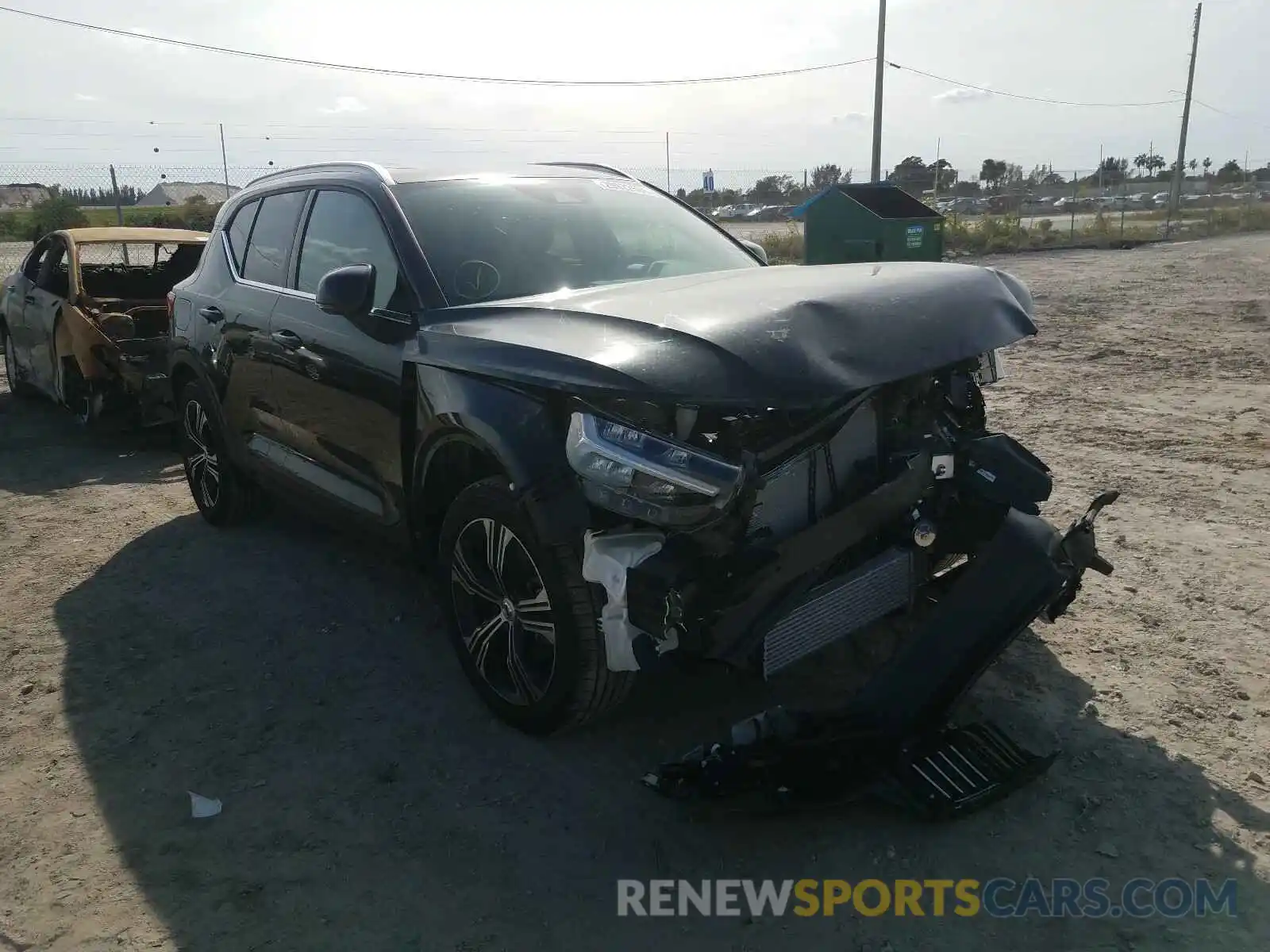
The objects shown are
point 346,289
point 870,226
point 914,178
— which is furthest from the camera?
point 914,178

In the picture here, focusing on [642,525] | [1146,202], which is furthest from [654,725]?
[1146,202]

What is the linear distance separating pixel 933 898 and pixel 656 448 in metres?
1.36

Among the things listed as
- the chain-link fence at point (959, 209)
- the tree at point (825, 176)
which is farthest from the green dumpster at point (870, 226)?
the tree at point (825, 176)

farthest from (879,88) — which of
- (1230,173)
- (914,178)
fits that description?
(1230,173)

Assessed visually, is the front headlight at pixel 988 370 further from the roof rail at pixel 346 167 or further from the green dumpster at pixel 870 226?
the green dumpster at pixel 870 226

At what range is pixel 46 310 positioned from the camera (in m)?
8.09

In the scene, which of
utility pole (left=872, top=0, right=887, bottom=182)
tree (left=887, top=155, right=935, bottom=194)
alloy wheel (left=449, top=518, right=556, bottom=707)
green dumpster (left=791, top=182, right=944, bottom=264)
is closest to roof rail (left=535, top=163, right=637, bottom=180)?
alloy wheel (left=449, top=518, right=556, bottom=707)

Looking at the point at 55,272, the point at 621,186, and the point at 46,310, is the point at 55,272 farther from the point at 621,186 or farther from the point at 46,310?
the point at 621,186

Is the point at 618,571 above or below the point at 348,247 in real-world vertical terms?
below

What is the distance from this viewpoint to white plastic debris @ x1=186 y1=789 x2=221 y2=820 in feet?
9.95

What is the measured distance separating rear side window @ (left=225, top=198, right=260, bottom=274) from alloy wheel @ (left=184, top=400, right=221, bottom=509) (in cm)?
85

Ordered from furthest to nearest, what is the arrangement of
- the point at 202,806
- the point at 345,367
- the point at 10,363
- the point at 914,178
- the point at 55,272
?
the point at 914,178 < the point at 10,363 < the point at 55,272 < the point at 345,367 < the point at 202,806

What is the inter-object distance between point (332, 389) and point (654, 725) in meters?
1.87

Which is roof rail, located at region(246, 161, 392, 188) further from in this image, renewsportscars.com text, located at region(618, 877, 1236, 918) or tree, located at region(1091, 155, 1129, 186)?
tree, located at region(1091, 155, 1129, 186)
